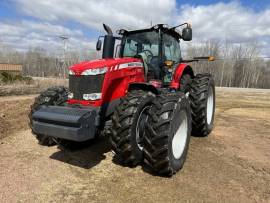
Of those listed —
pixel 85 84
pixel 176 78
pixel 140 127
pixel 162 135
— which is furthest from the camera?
pixel 176 78

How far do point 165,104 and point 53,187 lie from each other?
6.03 feet

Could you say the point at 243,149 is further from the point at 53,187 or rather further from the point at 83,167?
the point at 53,187

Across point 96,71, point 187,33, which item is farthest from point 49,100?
point 187,33

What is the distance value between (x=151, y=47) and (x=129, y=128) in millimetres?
2245

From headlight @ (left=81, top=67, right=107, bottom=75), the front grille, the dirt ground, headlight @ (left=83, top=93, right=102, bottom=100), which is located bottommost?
the dirt ground

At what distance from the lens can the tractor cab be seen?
537 cm

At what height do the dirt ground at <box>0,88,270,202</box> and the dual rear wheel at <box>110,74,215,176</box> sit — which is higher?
the dual rear wheel at <box>110,74,215,176</box>

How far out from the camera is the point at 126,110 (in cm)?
393

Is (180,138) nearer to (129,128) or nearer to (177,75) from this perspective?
(129,128)

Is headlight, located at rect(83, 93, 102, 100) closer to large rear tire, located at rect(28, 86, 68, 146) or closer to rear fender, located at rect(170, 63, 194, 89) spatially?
large rear tire, located at rect(28, 86, 68, 146)


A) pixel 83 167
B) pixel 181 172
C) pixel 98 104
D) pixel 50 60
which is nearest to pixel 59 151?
pixel 83 167

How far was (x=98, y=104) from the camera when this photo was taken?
167 inches

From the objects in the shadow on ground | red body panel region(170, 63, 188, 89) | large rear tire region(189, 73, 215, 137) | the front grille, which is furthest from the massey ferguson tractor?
large rear tire region(189, 73, 215, 137)

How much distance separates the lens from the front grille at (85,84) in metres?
4.26
